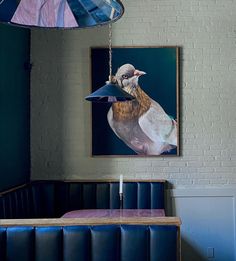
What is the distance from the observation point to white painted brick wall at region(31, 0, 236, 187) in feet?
13.9

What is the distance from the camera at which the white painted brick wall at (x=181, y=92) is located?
13.9ft

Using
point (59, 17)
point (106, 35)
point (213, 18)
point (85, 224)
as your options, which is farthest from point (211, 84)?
point (59, 17)

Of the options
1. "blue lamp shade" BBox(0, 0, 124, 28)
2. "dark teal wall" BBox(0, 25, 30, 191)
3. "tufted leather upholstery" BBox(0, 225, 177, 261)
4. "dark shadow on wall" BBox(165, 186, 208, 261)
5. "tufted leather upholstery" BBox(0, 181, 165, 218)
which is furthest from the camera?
"dark shadow on wall" BBox(165, 186, 208, 261)

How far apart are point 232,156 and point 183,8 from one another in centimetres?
183

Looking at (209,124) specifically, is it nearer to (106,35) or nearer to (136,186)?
(136,186)

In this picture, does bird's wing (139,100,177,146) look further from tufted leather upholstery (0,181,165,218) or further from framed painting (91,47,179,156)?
tufted leather upholstery (0,181,165,218)

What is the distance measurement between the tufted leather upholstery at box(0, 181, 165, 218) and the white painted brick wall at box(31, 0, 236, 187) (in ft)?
0.53

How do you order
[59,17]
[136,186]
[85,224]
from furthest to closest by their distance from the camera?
[136,186] → [85,224] → [59,17]

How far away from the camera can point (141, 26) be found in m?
4.30

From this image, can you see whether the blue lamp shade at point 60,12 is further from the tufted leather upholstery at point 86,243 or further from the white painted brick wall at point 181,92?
the white painted brick wall at point 181,92

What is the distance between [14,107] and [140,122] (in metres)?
1.43

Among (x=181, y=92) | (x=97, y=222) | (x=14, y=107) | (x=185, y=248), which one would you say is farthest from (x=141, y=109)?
(x=97, y=222)

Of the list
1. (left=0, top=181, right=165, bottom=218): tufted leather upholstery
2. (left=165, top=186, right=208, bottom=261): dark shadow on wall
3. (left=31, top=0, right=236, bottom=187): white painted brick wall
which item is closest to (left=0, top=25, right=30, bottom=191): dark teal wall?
(left=31, top=0, right=236, bottom=187): white painted brick wall

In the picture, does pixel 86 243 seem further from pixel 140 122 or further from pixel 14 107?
pixel 140 122
